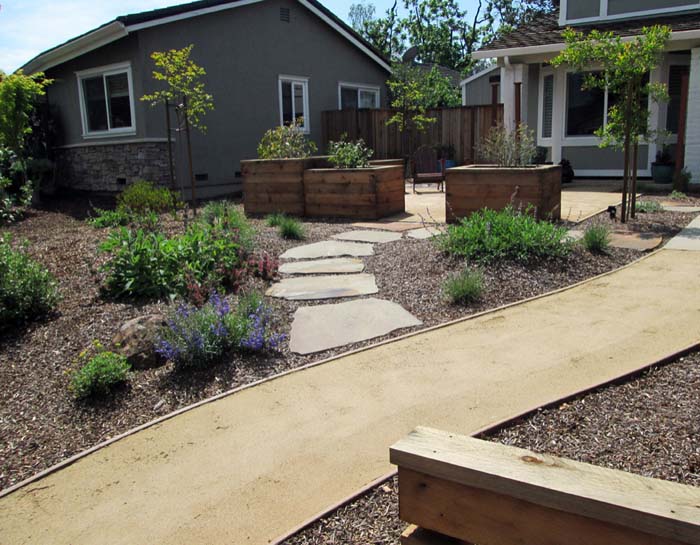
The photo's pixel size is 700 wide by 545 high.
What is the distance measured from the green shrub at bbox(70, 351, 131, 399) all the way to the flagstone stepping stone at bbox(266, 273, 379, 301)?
167 cm

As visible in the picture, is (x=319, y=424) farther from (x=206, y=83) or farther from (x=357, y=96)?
(x=357, y=96)

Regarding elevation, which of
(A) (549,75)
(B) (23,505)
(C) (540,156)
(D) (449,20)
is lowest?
(B) (23,505)

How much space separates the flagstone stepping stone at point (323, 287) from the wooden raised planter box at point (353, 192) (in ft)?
10.1

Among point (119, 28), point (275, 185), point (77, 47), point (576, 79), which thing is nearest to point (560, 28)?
point (576, 79)

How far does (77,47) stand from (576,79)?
10.4 meters

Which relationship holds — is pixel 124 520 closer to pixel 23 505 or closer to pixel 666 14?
pixel 23 505

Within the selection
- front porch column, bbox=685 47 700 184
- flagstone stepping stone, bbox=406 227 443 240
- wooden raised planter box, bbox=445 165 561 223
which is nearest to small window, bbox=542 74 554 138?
front porch column, bbox=685 47 700 184

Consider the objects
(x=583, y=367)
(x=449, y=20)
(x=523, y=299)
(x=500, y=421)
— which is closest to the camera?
(x=500, y=421)

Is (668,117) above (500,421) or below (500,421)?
above

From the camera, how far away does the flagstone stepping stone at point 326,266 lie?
5754 millimetres

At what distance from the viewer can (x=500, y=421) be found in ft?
9.49

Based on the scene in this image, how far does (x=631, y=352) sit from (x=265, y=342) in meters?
2.16

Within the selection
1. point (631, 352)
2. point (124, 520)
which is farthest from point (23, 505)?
point (631, 352)

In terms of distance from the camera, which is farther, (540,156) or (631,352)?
(540,156)
